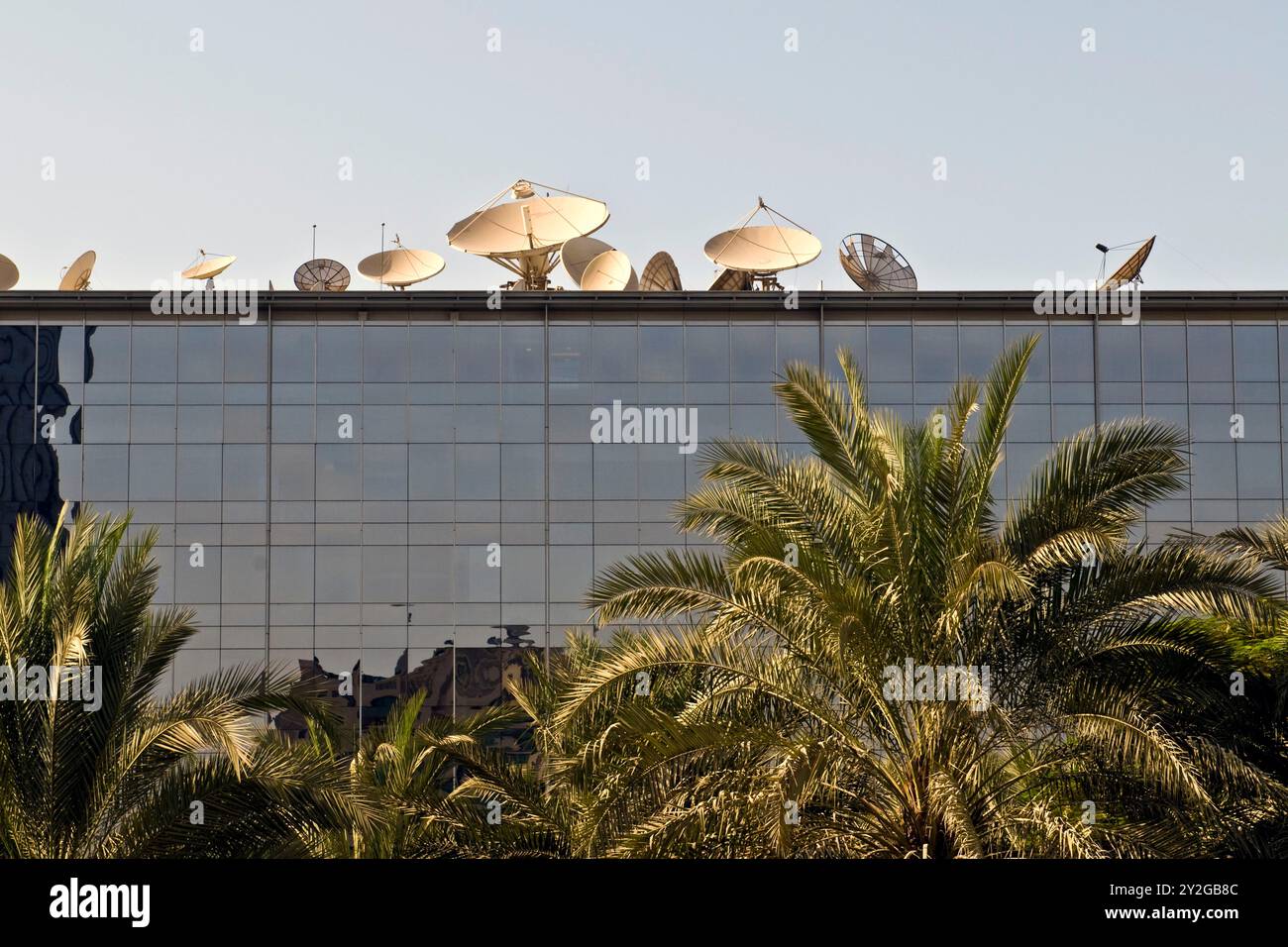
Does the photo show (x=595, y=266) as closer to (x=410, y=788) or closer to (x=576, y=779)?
(x=410, y=788)

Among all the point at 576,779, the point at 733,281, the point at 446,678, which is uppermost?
the point at 733,281

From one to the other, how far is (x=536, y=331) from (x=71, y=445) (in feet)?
48.3

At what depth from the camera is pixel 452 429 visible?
48.8 metres

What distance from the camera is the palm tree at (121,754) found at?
15984 mm

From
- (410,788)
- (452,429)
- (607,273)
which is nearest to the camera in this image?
(410,788)

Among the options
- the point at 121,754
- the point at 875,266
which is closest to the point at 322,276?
the point at 875,266

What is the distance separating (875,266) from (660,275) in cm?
698

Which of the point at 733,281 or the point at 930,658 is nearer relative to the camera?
the point at 930,658

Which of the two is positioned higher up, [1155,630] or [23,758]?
[1155,630]

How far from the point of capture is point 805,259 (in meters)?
49.6
